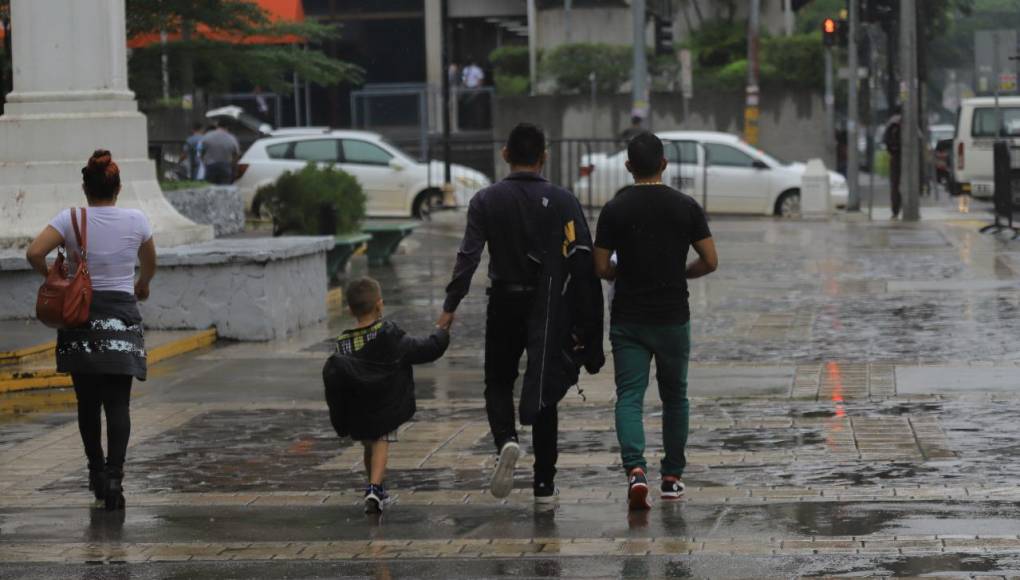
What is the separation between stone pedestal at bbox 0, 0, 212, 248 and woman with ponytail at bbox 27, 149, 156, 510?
6674mm

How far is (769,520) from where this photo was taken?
25.8 feet

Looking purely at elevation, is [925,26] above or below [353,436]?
above

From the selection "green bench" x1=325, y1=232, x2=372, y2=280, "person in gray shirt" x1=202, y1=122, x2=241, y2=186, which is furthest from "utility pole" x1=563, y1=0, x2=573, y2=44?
"green bench" x1=325, y1=232, x2=372, y2=280

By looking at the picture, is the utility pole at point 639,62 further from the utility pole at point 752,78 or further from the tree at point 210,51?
the tree at point 210,51

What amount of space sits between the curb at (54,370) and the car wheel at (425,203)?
16.3m

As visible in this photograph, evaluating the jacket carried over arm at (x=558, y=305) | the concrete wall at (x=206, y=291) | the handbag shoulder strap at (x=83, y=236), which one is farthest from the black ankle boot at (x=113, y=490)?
the concrete wall at (x=206, y=291)

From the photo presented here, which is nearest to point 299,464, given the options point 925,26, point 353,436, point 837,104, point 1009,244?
point 353,436

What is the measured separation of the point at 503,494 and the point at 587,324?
845 mm

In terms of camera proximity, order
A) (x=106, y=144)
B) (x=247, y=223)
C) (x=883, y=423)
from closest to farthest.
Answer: (x=883, y=423) < (x=106, y=144) < (x=247, y=223)

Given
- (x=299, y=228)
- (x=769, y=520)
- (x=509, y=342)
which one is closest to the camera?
(x=769, y=520)

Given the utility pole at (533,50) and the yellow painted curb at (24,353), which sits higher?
the utility pole at (533,50)

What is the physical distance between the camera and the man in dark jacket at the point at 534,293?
8281mm

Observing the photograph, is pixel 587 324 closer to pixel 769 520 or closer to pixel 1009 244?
pixel 769 520

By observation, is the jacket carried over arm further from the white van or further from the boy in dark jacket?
the white van
